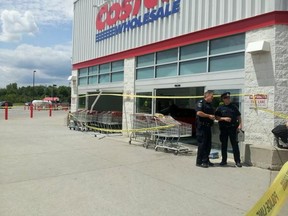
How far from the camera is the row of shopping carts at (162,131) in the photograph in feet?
35.1

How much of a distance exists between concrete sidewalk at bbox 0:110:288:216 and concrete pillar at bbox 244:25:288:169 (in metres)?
0.58

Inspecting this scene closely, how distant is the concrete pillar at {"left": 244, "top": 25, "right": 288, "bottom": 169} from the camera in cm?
914

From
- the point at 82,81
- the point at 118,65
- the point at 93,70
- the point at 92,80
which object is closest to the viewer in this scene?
the point at 118,65

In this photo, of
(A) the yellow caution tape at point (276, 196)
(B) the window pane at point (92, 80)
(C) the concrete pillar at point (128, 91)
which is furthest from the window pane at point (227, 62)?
(B) the window pane at point (92, 80)

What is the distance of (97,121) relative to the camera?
1678 centimetres

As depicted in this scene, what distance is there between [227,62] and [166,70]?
10.0 feet

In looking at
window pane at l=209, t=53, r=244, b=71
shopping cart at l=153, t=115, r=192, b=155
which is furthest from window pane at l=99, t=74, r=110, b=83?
window pane at l=209, t=53, r=244, b=71

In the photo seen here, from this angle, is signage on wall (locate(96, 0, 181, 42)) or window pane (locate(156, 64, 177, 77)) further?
signage on wall (locate(96, 0, 181, 42))

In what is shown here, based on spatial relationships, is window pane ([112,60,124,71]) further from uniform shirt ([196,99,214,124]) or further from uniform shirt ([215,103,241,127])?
uniform shirt ([215,103,241,127])

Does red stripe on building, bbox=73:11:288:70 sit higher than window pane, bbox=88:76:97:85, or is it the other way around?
red stripe on building, bbox=73:11:288:70

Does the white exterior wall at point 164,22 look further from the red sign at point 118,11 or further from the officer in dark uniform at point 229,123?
the officer in dark uniform at point 229,123

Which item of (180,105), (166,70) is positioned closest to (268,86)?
(166,70)

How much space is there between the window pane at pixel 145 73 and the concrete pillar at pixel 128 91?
0.78 feet

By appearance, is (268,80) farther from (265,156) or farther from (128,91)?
(128,91)
